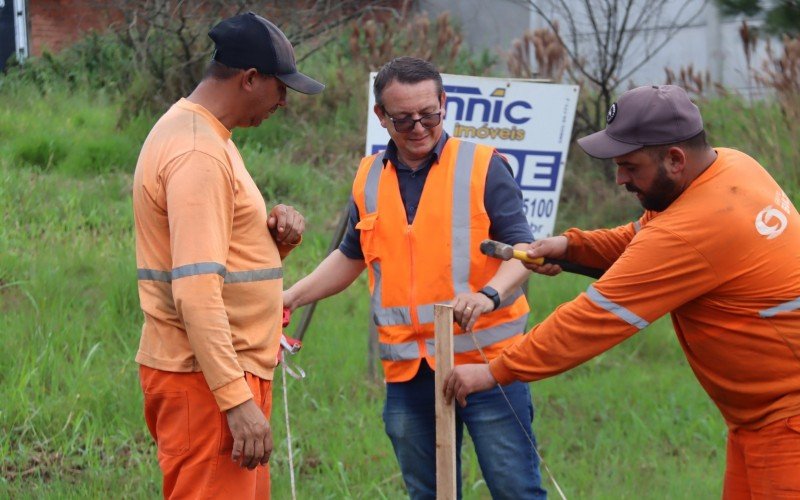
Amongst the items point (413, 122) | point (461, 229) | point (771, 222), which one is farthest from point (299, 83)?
point (771, 222)

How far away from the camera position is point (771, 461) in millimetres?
3707

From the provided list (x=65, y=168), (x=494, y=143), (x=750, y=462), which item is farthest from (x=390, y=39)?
(x=750, y=462)

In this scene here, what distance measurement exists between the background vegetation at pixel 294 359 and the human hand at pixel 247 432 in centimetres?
222

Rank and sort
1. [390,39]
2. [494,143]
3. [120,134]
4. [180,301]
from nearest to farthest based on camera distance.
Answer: [180,301] → [494,143] → [120,134] → [390,39]

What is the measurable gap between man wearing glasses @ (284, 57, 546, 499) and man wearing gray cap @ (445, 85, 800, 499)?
0.41 meters

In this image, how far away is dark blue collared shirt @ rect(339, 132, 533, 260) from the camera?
4254 mm

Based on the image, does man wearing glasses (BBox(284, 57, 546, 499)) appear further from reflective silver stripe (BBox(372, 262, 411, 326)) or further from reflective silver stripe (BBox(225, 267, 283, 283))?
reflective silver stripe (BBox(225, 267, 283, 283))

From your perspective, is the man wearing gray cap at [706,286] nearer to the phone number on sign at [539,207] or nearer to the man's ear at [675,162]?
the man's ear at [675,162]

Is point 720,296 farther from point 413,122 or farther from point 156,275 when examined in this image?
point 156,275

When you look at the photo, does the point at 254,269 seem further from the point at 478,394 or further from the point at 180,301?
the point at 478,394

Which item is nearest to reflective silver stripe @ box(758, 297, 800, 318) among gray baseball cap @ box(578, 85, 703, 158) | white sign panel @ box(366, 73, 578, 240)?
gray baseball cap @ box(578, 85, 703, 158)

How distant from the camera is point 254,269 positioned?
3.75 m

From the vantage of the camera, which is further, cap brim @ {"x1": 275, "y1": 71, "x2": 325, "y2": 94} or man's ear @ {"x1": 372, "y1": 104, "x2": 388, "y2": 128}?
man's ear @ {"x1": 372, "y1": 104, "x2": 388, "y2": 128}

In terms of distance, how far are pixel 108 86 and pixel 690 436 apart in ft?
25.4
